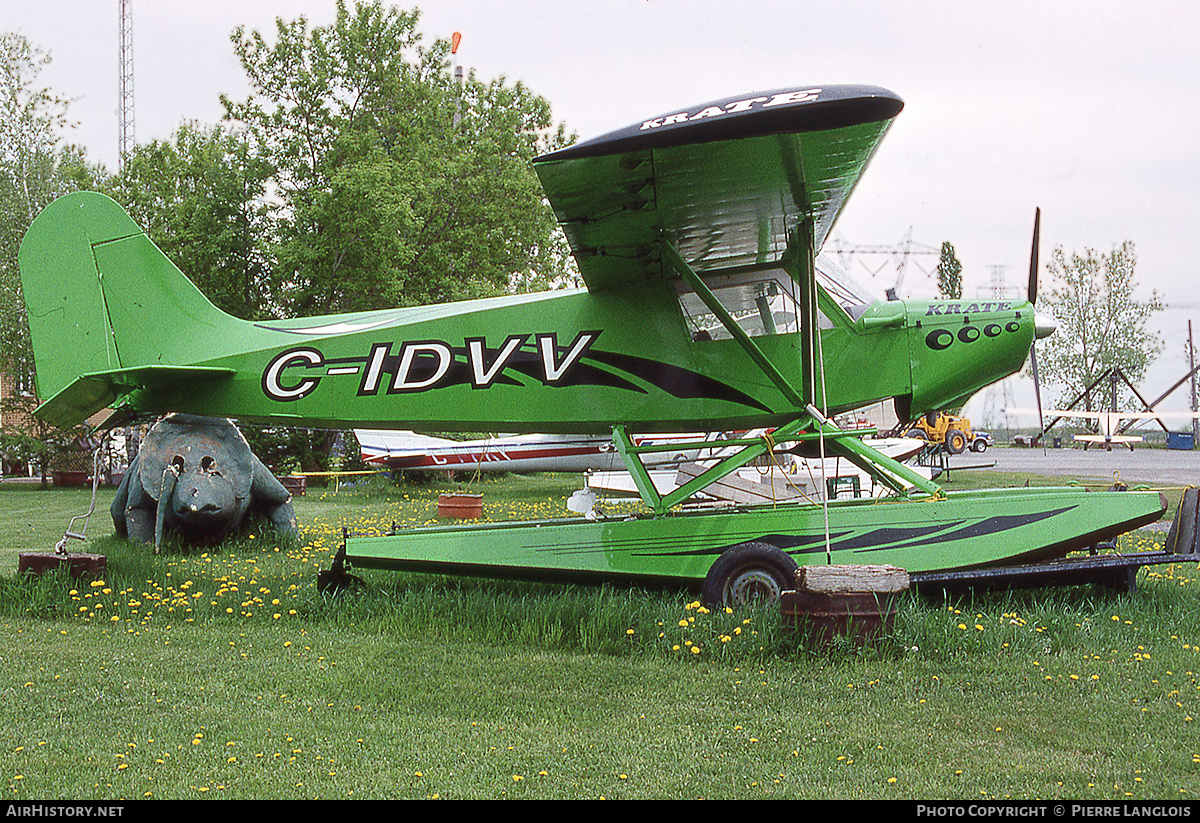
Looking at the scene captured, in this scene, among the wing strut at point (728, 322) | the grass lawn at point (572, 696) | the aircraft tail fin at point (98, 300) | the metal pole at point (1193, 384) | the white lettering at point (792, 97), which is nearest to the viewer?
the grass lawn at point (572, 696)

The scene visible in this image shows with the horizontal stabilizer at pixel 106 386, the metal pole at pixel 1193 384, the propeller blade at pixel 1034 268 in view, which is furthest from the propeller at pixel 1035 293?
the metal pole at pixel 1193 384

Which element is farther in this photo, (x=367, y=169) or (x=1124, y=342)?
(x=1124, y=342)

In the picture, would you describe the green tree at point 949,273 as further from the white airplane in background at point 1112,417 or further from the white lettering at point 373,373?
the white lettering at point 373,373

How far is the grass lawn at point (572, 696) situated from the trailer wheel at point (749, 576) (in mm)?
336

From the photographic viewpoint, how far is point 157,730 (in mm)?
4148

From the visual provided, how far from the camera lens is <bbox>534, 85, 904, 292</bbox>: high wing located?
4848 millimetres

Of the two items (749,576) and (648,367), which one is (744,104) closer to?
(648,367)

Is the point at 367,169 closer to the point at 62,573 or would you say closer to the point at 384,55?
the point at 384,55

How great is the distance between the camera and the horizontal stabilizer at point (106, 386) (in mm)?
7148

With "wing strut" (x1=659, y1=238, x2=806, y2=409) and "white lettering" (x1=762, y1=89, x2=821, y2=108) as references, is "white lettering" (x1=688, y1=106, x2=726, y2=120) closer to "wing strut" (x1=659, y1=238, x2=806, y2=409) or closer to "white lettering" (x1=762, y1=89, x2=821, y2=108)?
"white lettering" (x1=762, y1=89, x2=821, y2=108)

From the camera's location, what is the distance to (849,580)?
5.05 m

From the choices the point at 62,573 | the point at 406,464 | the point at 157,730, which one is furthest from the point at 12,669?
the point at 406,464

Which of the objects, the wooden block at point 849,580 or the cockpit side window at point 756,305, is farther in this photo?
the cockpit side window at point 756,305

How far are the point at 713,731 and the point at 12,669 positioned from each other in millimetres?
4046
